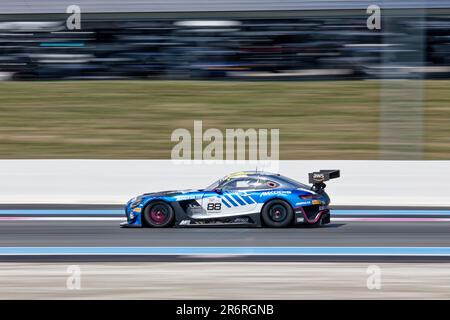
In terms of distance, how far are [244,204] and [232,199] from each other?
0.63 feet

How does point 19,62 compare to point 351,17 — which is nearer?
point 351,17

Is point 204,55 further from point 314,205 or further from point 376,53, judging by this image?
point 314,205

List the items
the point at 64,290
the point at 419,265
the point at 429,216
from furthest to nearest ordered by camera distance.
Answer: the point at 429,216 → the point at 419,265 → the point at 64,290

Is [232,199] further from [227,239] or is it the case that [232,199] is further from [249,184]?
[227,239]

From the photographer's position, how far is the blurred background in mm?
23438

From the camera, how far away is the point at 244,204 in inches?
483

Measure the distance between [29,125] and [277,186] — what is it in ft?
45.0

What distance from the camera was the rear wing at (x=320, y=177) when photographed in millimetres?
12109

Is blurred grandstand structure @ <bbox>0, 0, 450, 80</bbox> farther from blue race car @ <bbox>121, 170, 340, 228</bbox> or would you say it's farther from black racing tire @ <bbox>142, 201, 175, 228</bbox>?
black racing tire @ <bbox>142, 201, 175, 228</bbox>

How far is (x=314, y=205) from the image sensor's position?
12250 mm

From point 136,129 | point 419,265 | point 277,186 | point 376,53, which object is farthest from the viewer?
point 376,53

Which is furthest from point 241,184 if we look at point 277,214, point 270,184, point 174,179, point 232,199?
point 174,179

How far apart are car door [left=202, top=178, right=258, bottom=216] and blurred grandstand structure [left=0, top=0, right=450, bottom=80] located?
42.8 ft

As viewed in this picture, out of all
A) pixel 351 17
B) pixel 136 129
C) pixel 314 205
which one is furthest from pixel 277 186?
pixel 351 17
